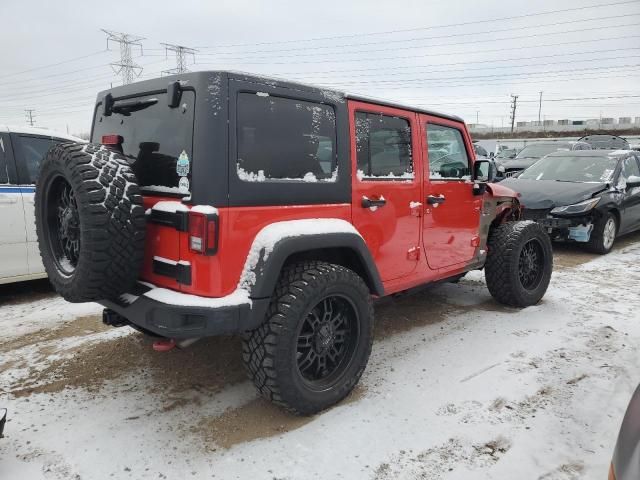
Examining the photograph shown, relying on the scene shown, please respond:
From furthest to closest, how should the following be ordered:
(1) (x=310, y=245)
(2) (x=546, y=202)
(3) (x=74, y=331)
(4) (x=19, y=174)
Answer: (2) (x=546, y=202)
(4) (x=19, y=174)
(3) (x=74, y=331)
(1) (x=310, y=245)

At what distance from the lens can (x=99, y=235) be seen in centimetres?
229

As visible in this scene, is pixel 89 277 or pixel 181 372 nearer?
pixel 89 277

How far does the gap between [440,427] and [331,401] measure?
2.12 ft

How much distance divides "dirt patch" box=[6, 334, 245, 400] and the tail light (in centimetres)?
118

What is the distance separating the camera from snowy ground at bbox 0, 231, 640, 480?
7.73ft

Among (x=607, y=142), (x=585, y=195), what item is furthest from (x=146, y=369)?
(x=607, y=142)

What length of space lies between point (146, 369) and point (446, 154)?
298 cm

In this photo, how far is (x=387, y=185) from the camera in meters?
3.29

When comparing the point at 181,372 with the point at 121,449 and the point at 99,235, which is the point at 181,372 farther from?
the point at 99,235

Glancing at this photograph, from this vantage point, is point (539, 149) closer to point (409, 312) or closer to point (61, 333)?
point (409, 312)

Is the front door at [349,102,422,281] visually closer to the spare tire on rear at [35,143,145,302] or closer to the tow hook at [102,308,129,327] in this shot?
the spare tire on rear at [35,143,145,302]

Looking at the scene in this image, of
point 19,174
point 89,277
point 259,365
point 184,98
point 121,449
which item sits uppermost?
point 184,98

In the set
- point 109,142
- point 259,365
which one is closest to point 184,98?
point 109,142

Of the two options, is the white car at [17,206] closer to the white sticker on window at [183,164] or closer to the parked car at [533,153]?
the white sticker on window at [183,164]
